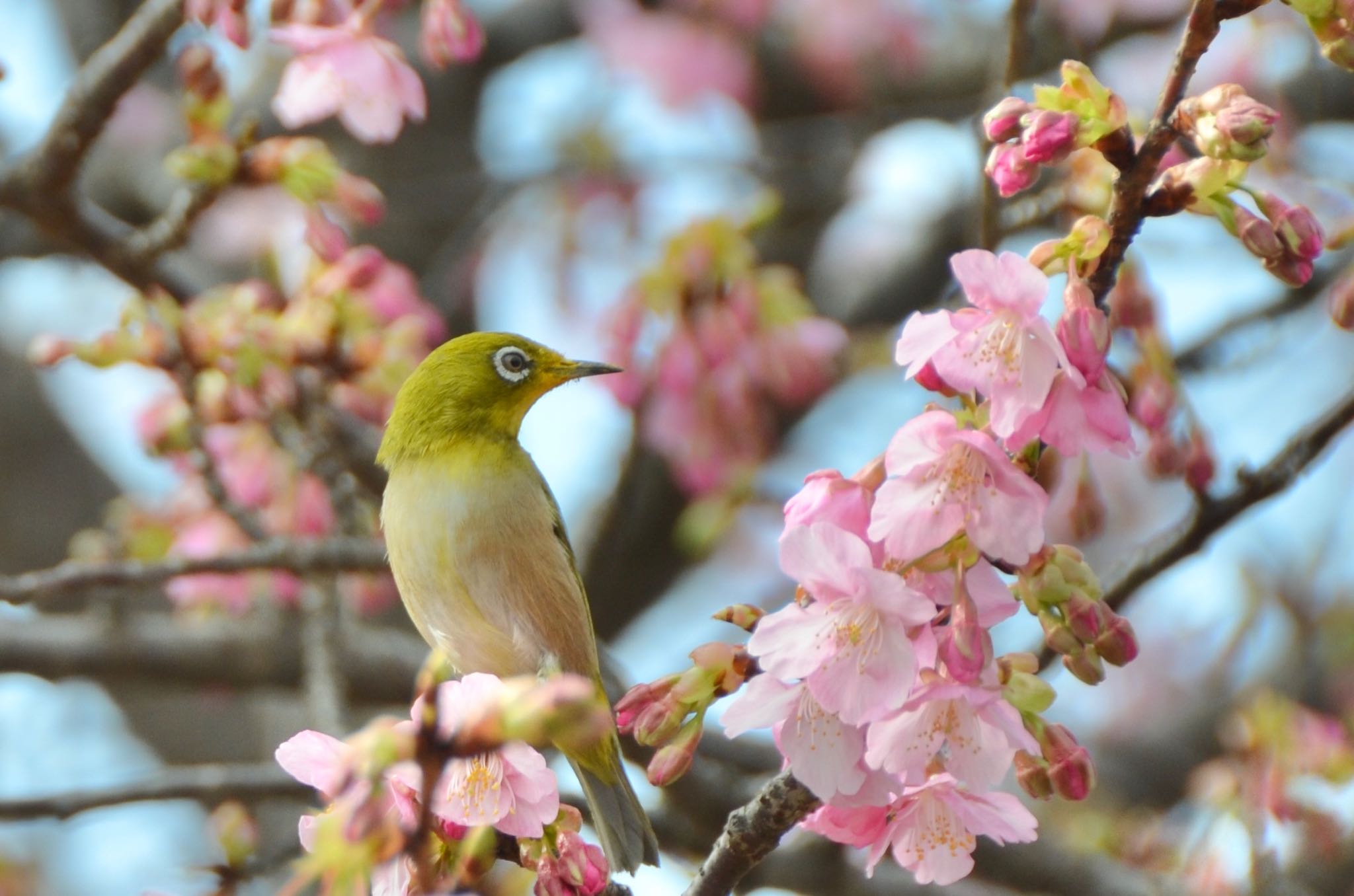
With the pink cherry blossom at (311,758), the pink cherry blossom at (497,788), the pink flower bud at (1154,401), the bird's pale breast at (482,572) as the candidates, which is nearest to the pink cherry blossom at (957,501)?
the pink cherry blossom at (497,788)

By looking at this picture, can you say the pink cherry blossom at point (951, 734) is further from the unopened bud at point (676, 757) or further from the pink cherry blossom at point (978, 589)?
the unopened bud at point (676, 757)

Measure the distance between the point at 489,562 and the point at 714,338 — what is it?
1536 millimetres

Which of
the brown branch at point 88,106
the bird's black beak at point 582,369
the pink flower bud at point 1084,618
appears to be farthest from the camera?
the bird's black beak at point 582,369

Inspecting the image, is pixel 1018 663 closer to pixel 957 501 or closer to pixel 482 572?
pixel 957 501

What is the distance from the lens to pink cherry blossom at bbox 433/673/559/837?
166 cm

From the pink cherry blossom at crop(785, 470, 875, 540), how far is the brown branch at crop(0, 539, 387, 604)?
5.37 feet

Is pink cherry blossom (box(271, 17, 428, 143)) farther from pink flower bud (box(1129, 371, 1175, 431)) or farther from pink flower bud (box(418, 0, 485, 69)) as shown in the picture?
pink flower bud (box(1129, 371, 1175, 431))

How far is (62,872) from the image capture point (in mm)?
7434

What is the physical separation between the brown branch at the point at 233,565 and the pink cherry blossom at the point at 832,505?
64.5 inches

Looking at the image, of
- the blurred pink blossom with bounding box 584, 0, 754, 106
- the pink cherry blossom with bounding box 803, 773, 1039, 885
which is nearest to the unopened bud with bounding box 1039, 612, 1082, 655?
the pink cherry blossom with bounding box 803, 773, 1039, 885

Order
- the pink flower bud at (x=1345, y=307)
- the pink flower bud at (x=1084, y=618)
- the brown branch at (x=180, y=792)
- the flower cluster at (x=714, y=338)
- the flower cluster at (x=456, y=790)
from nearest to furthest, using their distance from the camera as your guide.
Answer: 1. the flower cluster at (x=456, y=790)
2. the pink flower bud at (x=1084, y=618)
3. the pink flower bud at (x=1345, y=307)
4. the brown branch at (x=180, y=792)
5. the flower cluster at (x=714, y=338)

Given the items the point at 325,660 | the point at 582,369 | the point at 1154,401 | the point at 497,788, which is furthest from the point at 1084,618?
the point at 325,660

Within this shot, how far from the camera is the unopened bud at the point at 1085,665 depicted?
1.56 m

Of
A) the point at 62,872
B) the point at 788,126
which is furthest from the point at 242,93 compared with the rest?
the point at 62,872
